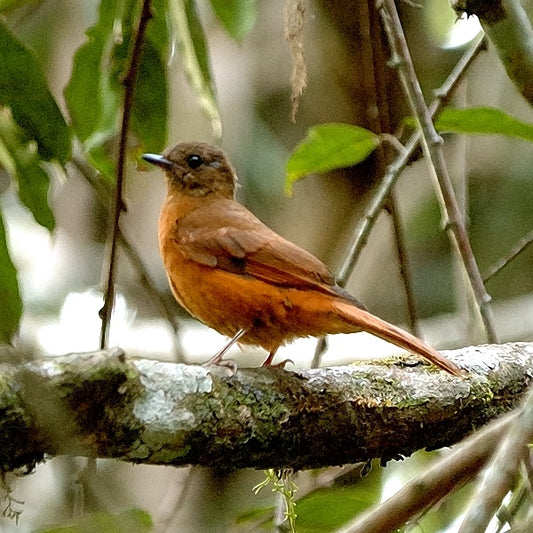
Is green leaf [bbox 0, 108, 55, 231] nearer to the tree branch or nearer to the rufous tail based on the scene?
the rufous tail

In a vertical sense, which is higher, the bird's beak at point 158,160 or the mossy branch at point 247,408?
the bird's beak at point 158,160

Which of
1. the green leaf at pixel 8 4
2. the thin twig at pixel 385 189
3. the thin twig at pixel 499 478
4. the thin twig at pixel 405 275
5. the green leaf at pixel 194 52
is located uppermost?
the green leaf at pixel 8 4

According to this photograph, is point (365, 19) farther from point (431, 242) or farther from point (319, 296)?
point (431, 242)

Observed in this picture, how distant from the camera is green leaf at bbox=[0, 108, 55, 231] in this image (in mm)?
2377

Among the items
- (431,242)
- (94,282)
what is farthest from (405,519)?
(431,242)

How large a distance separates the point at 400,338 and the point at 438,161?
595mm

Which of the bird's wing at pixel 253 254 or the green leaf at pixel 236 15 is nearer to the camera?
the green leaf at pixel 236 15

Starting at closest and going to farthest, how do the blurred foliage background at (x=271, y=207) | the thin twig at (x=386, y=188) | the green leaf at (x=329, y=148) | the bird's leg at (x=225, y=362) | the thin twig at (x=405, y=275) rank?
1. the bird's leg at (x=225, y=362)
2. the thin twig at (x=386, y=188)
3. the green leaf at (x=329, y=148)
4. the thin twig at (x=405, y=275)
5. the blurred foliage background at (x=271, y=207)

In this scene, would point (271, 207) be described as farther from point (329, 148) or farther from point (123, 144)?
point (123, 144)

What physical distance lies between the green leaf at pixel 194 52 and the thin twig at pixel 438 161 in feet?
1.98

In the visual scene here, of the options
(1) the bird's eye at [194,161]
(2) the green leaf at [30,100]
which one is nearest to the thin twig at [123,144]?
(2) the green leaf at [30,100]

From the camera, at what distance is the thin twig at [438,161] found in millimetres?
2775

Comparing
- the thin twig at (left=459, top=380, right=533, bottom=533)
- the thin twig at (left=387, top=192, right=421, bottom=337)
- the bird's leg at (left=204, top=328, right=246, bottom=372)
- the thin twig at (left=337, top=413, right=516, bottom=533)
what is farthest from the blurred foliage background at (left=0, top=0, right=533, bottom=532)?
the thin twig at (left=459, top=380, right=533, bottom=533)

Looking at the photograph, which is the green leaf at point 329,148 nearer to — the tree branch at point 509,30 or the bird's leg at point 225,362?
the bird's leg at point 225,362
